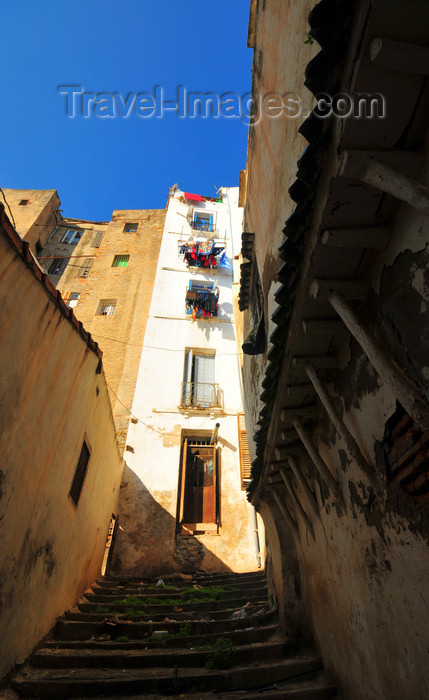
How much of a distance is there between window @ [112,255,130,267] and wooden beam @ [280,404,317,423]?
1852 centimetres

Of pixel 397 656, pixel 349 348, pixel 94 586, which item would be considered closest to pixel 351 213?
pixel 349 348

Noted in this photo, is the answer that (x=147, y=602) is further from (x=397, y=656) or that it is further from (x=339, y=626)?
(x=397, y=656)

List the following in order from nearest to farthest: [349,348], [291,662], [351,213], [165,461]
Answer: [351,213]
[349,348]
[291,662]
[165,461]

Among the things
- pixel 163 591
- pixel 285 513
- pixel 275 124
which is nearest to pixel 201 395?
pixel 163 591

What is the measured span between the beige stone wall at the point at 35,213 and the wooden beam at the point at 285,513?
21798mm

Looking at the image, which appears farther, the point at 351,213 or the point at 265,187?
the point at 265,187

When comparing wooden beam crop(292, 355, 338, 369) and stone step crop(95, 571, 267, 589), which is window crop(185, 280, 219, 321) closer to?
stone step crop(95, 571, 267, 589)

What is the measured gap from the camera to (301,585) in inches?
199

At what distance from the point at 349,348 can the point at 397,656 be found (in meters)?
2.31

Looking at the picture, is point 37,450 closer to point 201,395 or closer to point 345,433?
point 345,433

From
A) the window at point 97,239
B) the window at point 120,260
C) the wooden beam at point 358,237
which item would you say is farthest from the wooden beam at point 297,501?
the window at point 97,239

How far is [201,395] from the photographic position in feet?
47.8

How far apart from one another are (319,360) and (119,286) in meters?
17.1

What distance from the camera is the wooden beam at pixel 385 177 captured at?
1568 mm
